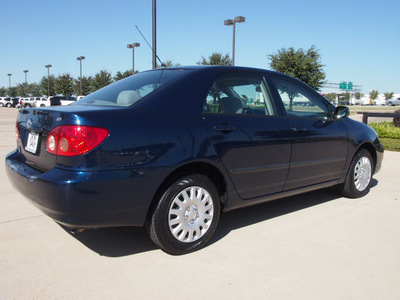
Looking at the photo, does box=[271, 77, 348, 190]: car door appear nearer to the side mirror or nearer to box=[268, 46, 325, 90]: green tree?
the side mirror

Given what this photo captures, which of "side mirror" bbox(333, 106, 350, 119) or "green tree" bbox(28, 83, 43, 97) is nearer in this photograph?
"side mirror" bbox(333, 106, 350, 119)

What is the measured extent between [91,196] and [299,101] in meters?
2.70

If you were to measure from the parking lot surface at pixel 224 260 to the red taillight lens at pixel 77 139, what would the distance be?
921mm

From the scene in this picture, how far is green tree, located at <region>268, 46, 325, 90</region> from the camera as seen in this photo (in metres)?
29.2

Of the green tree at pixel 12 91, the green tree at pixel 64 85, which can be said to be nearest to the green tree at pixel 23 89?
the green tree at pixel 12 91

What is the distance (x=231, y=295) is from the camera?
96.7 inches

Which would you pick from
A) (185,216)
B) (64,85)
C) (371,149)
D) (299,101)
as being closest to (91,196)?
(185,216)

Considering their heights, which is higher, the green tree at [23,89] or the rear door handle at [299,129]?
the green tree at [23,89]

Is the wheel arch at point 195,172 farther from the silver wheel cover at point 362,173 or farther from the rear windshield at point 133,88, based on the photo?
the silver wheel cover at point 362,173

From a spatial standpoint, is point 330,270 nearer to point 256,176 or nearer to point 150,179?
point 256,176

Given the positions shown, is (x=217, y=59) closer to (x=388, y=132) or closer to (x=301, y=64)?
(x=301, y=64)

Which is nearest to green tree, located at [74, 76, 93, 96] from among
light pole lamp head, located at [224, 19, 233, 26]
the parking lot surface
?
light pole lamp head, located at [224, 19, 233, 26]

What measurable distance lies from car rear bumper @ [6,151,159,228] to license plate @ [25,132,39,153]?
248mm

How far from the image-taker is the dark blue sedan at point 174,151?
8.41 ft
